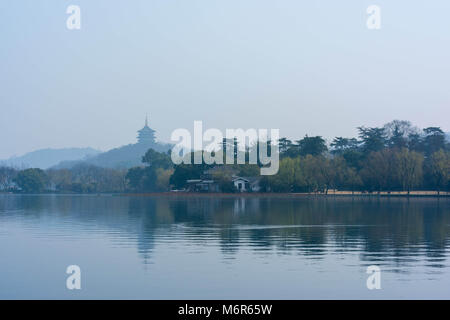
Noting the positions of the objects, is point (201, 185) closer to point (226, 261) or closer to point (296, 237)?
point (296, 237)


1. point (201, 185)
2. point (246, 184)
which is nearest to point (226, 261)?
point (246, 184)

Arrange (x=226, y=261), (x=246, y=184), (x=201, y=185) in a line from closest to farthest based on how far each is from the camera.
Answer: (x=226, y=261), (x=246, y=184), (x=201, y=185)

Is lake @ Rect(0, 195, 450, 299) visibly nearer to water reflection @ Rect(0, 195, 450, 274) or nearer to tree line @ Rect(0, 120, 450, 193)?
water reflection @ Rect(0, 195, 450, 274)

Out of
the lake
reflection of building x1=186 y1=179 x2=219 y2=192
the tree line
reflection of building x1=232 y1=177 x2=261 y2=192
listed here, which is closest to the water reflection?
the lake

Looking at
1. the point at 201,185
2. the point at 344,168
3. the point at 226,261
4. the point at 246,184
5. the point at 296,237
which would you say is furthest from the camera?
the point at 201,185

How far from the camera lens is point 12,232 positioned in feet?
83.7

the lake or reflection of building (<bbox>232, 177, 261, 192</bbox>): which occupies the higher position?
reflection of building (<bbox>232, 177, 261, 192</bbox>)

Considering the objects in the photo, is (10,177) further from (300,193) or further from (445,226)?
(445,226)

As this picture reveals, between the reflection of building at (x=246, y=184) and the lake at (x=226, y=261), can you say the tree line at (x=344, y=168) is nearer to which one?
the reflection of building at (x=246, y=184)

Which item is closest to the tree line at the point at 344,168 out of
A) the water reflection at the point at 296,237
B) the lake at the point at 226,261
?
the water reflection at the point at 296,237

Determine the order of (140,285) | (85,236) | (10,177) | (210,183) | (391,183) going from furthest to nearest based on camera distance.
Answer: (10,177)
(210,183)
(391,183)
(85,236)
(140,285)

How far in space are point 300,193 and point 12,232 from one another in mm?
65565

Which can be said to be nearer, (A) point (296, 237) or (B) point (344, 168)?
(A) point (296, 237)

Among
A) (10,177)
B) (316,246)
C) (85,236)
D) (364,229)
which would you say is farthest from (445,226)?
(10,177)
